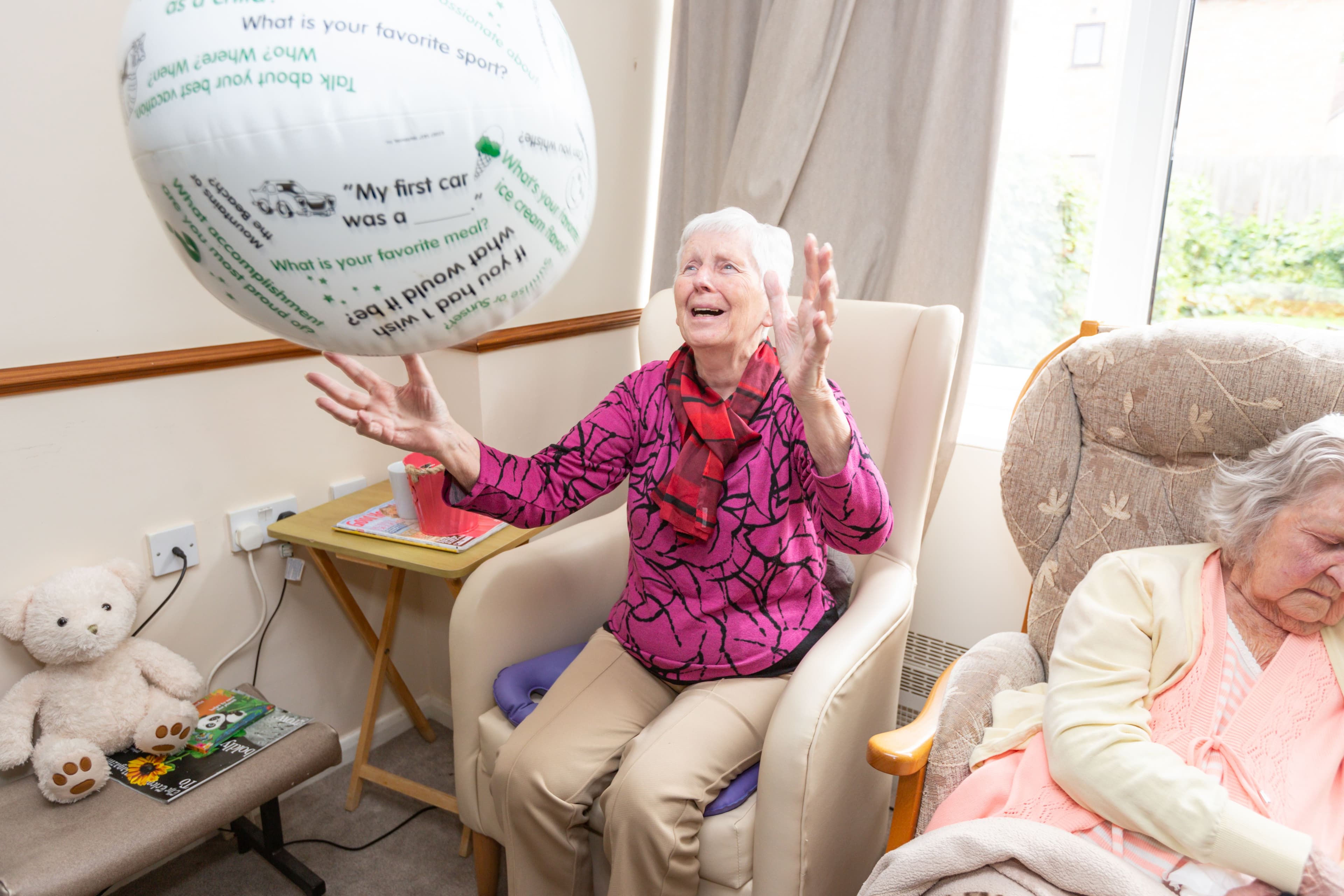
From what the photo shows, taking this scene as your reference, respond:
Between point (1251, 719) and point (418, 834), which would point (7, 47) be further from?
point (1251, 719)

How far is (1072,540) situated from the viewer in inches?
56.1

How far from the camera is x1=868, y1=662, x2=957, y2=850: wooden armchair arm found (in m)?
1.13

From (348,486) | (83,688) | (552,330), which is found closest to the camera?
(83,688)

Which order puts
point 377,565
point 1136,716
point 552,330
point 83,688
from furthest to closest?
point 552,330
point 377,565
point 83,688
point 1136,716

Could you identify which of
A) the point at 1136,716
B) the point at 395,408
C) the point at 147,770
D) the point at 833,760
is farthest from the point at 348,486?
the point at 1136,716

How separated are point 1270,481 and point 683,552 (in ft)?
2.75

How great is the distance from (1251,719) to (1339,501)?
302 mm

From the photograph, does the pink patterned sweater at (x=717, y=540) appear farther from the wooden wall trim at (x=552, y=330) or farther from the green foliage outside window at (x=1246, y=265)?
the green foliage outside window at (x=1246, y=265)

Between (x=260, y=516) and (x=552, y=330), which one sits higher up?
(x=552, y=330)

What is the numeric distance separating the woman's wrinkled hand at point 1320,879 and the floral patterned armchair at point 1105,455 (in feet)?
1.29

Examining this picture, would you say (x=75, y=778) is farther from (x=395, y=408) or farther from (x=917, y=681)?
(x=917, y=681)

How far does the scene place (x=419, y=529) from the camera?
1780mm

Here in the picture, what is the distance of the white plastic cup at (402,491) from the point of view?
1781mm

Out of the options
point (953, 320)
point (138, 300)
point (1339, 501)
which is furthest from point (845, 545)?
point (138, 300)
